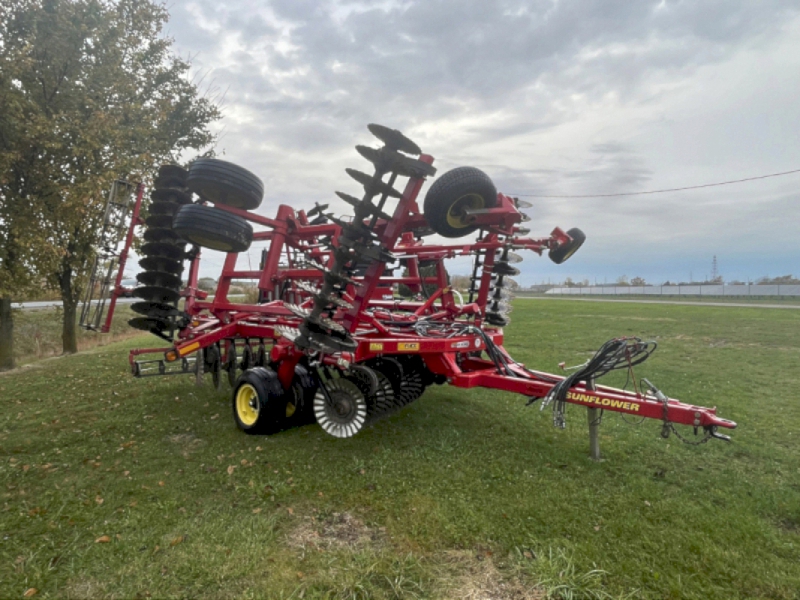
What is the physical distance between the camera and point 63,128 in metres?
9.70

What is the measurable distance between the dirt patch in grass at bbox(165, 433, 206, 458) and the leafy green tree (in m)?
6.60

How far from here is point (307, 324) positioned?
455 centimetres

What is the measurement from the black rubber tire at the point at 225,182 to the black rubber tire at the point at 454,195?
2401 mm

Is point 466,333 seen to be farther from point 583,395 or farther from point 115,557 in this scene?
point 115,557

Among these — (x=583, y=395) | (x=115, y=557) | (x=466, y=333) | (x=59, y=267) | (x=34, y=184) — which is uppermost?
(x=34, y=184)

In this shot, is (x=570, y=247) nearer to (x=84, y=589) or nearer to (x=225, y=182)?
(x=225, y=182)

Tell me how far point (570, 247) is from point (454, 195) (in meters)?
2.30

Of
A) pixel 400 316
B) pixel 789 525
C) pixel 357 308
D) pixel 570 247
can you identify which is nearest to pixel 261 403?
pixel 357 308

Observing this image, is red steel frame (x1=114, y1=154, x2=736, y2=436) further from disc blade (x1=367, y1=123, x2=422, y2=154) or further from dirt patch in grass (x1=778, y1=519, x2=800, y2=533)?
dirt patch in grass (x1=778, y1=519, x2=800, y2=533)

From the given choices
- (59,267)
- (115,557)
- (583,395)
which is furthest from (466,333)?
(59,267)

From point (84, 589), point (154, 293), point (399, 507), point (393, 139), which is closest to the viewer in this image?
point (84, 589)

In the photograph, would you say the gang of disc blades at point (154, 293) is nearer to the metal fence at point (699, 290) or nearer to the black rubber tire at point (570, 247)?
the black rubber tire at point (570, 247)

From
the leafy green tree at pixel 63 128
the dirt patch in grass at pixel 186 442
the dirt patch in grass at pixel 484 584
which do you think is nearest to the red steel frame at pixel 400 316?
the dirt patch in grass at pixel 186 442

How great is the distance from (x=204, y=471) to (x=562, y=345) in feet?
34.2
